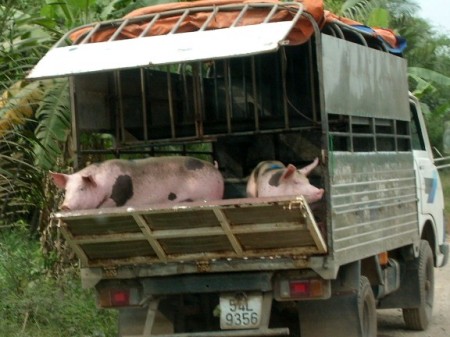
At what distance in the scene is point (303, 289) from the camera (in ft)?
20.1

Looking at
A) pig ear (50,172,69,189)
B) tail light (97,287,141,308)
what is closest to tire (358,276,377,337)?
tail light (97,287,141,308)

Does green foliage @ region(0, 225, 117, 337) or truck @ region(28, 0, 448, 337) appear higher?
truck @ region(28, 0, 448, 337)

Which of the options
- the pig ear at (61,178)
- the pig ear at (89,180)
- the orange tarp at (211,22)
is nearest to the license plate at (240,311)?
the pig ear at (89,180)

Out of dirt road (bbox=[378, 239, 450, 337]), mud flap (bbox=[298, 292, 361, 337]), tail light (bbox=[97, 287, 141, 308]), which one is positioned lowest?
dirt road (bbox=[378, 239, 450, 337])

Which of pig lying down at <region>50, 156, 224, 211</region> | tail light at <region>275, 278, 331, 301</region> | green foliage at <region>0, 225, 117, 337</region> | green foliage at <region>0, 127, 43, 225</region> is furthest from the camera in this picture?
green foliage at <region>0, 127, 43, 225</region>

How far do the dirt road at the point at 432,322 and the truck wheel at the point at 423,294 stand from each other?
0.10 m

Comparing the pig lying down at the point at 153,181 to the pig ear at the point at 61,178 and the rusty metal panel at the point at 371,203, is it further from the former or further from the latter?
the rusty metal panel at the point at 371,203

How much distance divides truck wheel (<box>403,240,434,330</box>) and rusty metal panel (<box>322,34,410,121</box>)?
1261mm

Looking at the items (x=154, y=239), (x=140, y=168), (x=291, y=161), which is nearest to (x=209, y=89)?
(x=291, y=161)

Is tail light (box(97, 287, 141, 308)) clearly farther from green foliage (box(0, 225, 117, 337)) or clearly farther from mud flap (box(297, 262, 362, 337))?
green foliage (box(0, 225, 117, 337))

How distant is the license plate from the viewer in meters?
6.19

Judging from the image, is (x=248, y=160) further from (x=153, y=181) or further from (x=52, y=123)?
(x=52, y=123)

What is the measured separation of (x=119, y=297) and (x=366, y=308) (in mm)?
1693

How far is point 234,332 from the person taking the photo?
6.18 meters
